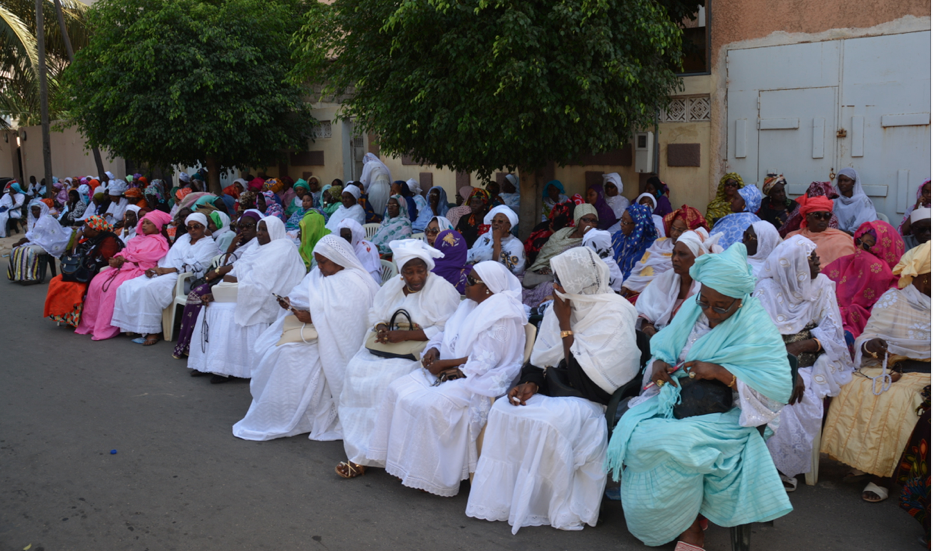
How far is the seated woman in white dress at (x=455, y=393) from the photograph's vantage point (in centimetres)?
448

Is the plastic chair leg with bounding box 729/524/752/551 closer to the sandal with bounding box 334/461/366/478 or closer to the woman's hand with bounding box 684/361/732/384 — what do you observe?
the woman's hand with bounding box 684/361/732/384

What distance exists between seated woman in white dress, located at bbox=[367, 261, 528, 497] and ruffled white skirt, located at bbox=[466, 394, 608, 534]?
0.79 feet

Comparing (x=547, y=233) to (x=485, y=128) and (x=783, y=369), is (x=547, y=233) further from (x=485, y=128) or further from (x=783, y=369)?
(x=783, y=369)

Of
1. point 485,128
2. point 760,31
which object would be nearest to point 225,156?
point 485,128

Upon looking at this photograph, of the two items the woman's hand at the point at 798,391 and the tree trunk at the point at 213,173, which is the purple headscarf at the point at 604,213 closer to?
the woman's hand at the point at 798,391

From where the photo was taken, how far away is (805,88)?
8.25 m

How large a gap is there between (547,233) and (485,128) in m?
1.71

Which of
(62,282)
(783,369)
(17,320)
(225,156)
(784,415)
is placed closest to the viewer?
(783,369)

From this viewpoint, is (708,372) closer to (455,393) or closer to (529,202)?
(455,393)

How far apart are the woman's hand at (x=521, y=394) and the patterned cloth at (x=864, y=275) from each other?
Answer: 91.9 inches

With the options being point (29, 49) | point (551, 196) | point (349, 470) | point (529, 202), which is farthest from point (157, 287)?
point (29, 49)

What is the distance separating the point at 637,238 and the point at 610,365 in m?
3.08

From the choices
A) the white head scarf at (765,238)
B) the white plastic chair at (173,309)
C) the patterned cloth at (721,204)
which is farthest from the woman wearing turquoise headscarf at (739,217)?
the white plastic chair at (173,309)

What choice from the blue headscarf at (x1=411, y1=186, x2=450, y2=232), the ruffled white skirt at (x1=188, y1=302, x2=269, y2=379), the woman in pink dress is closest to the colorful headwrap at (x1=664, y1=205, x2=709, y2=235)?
the ruffled white skirt at (x1=188, y1=302, x2=269, y2=379)
